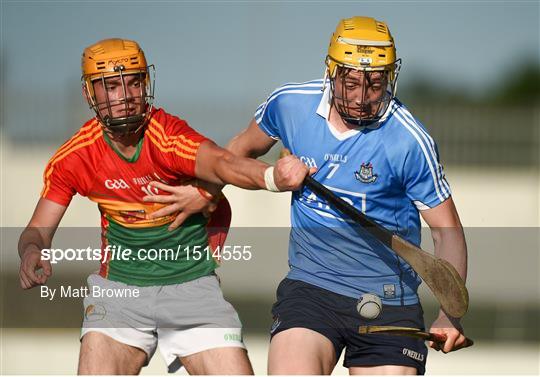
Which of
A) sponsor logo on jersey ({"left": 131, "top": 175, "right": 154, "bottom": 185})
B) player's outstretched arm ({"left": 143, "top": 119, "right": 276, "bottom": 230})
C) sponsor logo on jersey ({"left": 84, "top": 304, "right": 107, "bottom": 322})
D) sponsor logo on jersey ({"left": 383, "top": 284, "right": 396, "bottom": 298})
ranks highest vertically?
sponsor logo on jersey ({"left": 131, "top": 175, "right": 154, "bottom": 185})

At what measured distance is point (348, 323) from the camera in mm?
4621

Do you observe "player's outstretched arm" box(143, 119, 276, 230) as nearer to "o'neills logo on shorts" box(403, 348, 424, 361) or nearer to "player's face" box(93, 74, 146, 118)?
"player's face" box(93, 74, 146, 118)

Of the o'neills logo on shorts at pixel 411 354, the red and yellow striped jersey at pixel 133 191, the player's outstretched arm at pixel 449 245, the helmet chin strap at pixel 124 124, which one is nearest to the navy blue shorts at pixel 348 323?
the o'neills logo on shorts at pixel 411 354

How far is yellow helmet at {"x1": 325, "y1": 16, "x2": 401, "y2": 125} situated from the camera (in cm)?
444

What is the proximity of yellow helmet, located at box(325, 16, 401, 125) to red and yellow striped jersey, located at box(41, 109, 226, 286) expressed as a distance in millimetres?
669

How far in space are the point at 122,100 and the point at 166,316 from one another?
98 cm

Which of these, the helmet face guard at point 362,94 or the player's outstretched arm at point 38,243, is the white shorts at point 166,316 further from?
the helmet face guard at point 362,94

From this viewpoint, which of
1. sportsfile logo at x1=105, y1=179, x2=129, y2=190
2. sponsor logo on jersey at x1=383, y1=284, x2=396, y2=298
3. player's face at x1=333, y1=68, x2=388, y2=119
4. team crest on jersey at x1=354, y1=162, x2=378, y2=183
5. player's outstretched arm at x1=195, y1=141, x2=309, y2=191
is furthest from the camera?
sportsfile logo at x1=105, y1=179, x2=129, y2=190

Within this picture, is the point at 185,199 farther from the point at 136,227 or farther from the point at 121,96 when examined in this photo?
the point at 121,96

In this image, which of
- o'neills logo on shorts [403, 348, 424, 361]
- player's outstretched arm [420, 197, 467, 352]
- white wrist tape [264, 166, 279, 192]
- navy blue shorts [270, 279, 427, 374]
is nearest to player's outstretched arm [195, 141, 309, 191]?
white wrist tape [264, 166, 279, 192]

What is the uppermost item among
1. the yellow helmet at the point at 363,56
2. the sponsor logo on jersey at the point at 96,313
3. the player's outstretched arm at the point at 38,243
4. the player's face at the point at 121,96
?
the yellow helmet at the point at 363,56

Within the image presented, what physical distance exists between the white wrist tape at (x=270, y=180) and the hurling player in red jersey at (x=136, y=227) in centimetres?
25

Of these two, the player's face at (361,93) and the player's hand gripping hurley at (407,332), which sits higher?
the player's face at (361,93)

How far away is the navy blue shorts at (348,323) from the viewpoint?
4.55 meters
